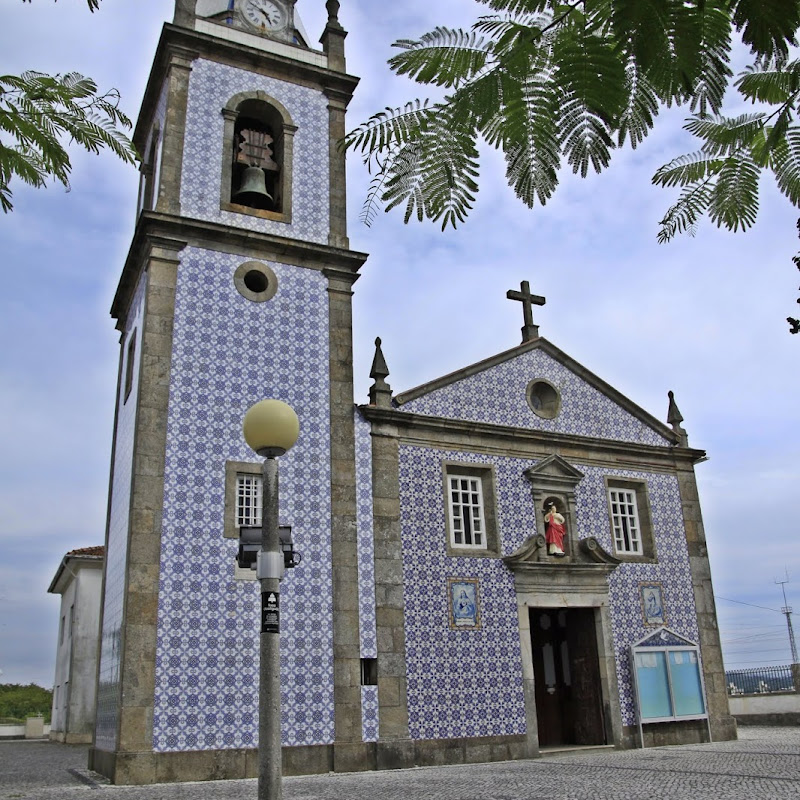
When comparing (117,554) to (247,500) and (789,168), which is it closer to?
(247,500)

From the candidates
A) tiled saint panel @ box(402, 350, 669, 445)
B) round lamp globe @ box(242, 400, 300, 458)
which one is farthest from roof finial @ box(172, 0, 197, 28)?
round lamp globe @ box(242, 400, 300, 458)

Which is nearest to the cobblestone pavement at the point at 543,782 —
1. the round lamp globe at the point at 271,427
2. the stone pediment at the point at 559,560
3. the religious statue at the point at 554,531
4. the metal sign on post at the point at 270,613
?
the stone pediment at the point at 559,560

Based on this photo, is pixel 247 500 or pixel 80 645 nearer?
pixel 247 500

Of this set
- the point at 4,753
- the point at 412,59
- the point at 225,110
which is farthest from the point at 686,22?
the point at 4,753

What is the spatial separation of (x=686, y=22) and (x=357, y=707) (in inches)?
473

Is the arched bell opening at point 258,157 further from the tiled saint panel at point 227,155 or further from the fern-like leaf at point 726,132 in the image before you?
the fern-like leaf at point 726,132

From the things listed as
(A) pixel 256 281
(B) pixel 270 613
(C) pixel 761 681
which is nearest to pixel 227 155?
(A) pixel 256 281

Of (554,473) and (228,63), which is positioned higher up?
(228,63)

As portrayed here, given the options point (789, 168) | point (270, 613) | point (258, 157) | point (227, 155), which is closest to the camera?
point (789, 168)

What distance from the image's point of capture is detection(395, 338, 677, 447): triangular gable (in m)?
15.7

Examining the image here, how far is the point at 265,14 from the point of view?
1650 cm

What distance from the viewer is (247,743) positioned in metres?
12.0

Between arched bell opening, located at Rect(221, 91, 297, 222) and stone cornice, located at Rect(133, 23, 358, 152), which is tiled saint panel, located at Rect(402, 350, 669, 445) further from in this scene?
stone cornice, located at Rect(133, 23, 358, 152)

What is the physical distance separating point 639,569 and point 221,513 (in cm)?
804
